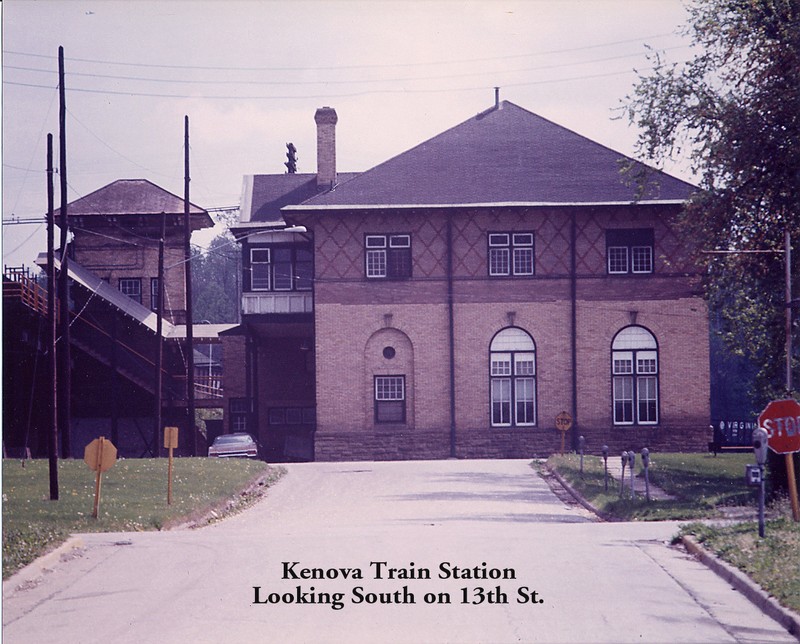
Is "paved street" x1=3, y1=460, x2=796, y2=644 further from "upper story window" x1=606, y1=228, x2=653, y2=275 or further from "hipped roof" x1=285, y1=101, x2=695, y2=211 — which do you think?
"hipped roof" x1=285, y1=101, x2=695, y2=211

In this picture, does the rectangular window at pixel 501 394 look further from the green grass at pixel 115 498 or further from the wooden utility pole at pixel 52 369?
the wooden utility pole at pixel 52 369

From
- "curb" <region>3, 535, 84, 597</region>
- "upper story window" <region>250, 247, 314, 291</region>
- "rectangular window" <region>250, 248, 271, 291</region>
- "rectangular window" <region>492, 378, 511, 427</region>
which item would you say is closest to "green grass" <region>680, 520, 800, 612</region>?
"curb" <region>3, 535, 84, 597</region>

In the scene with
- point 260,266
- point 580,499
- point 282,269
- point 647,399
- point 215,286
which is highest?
point 215,286

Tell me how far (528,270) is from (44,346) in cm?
1676

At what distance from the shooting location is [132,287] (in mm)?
44781

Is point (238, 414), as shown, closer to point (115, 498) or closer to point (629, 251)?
point (629, 251)

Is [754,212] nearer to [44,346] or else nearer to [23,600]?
[23,600]

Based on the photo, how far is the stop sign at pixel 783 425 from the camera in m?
14.5

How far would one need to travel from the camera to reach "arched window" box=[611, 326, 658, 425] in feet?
132

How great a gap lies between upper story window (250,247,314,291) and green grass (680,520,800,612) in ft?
97.3

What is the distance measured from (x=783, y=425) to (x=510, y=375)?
25.6m

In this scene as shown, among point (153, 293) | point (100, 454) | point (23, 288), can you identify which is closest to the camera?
point (100, 454)

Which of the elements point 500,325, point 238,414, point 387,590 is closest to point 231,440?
point 238,414

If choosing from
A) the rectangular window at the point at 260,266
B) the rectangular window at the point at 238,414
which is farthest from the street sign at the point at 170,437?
the rectangular window at the point at 238,414
